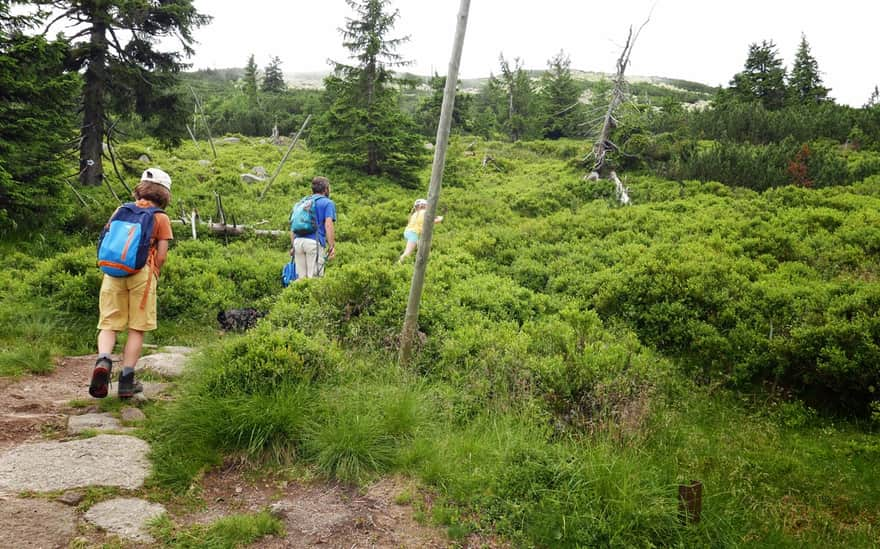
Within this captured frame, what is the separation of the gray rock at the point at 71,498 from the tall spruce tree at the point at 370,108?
57.2 feet

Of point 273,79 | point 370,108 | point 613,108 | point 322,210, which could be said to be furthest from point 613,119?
point 273,79

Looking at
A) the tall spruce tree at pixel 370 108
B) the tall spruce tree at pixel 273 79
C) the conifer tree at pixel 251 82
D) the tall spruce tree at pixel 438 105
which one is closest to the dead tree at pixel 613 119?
the tall spruce tree at pixel 370 108

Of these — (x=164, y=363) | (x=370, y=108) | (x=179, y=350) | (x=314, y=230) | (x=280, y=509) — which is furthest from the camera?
(x=370, y=108)

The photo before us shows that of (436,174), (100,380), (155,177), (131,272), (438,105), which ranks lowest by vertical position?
(100,380)

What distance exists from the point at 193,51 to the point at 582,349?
15.8m

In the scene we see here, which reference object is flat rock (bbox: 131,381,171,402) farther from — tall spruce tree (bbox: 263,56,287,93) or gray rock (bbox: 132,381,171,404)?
tall spruce tree (bbox: 263,56,287,93)

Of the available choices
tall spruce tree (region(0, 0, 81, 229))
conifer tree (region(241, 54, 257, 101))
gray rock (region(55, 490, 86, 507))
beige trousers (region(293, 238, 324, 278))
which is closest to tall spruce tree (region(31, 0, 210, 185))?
tall spruce tree (region(0, 0, 81, 229))

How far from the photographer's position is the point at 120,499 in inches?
121

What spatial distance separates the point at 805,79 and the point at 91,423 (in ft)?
143

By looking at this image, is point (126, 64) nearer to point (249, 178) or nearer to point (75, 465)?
point (249, 178)

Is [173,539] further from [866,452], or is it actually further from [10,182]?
[10,182]

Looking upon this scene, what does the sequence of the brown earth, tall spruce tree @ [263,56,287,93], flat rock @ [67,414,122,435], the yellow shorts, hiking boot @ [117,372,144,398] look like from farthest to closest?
tall spruce tree @ [263,56,287,93] < the yellow shorts < hiking boot @ [117,372,144,398] < flat rock @ [67,414,122,435] < the brown earth

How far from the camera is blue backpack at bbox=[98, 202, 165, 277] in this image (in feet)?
14.2

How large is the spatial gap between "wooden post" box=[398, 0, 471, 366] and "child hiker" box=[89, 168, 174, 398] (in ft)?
7.72
